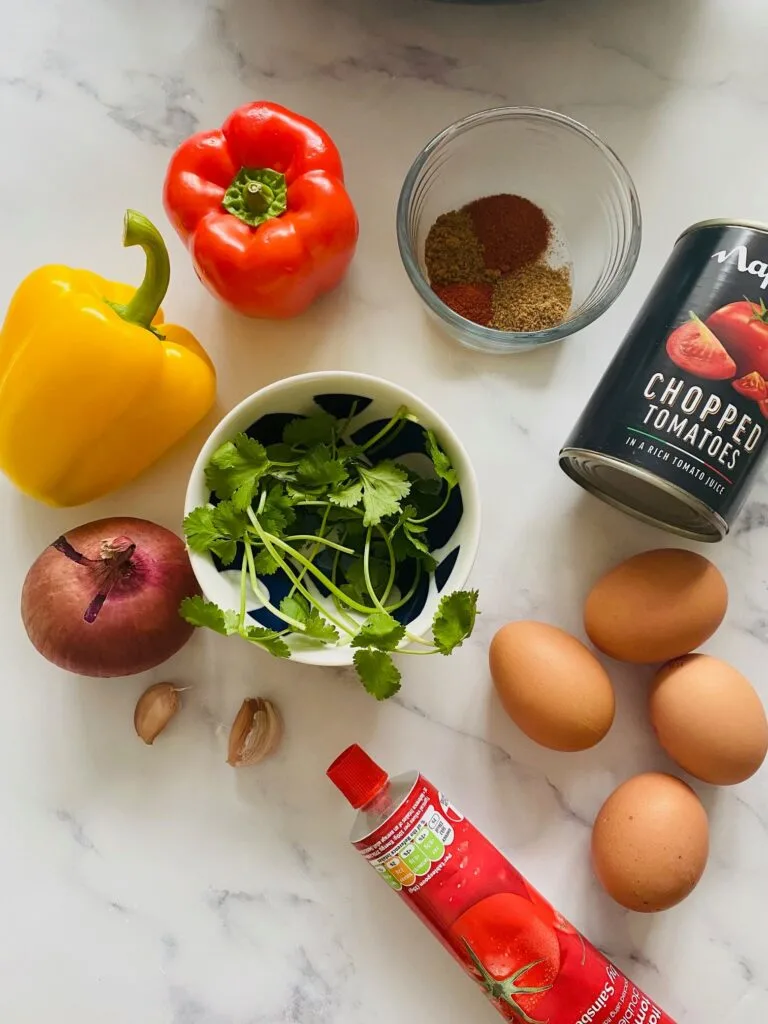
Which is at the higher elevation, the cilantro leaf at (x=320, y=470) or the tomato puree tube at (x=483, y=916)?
the cilantro leaf at (x=320, y=470)

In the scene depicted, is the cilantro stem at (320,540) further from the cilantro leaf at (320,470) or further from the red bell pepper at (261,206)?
the red bell pepper at (261,206)

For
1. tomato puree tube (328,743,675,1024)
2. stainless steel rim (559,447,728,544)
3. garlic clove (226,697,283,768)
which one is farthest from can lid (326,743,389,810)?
stainless steel rim (559,447,728,544)

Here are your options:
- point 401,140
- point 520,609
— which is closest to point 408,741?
point 520,609

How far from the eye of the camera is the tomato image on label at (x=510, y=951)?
760mm

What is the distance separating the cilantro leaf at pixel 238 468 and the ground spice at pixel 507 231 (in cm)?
31

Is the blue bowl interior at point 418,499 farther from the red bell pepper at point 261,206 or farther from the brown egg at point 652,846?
the brown egg at point 652,846

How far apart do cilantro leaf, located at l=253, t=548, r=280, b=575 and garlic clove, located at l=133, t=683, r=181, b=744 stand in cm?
19

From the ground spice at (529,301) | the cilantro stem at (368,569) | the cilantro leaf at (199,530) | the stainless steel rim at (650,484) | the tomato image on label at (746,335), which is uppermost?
the tomato image on label at (746,335)

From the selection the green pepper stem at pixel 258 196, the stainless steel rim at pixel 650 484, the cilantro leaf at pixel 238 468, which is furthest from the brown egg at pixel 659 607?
the green pepper stem at pixel 258 196

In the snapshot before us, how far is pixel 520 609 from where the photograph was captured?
879 millimetres

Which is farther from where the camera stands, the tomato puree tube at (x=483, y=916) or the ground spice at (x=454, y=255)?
the ground spice at (x=454, y=255)

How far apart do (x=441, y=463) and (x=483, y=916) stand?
0.40m

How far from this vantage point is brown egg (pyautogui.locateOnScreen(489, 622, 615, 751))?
0.78 metres

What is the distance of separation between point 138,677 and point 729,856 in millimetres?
618
